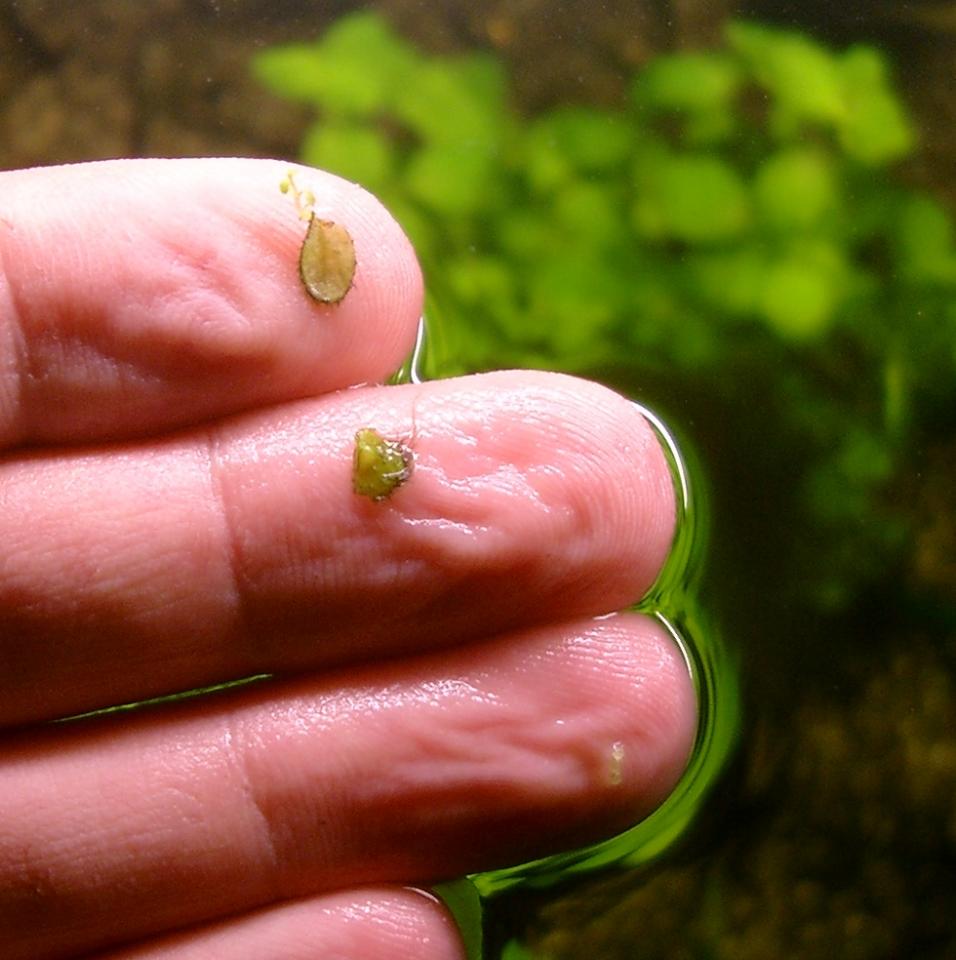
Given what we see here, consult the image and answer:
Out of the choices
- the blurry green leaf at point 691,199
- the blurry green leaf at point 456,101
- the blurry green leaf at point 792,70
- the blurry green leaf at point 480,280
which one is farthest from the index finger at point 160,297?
the blurry green leaf at point 792,70

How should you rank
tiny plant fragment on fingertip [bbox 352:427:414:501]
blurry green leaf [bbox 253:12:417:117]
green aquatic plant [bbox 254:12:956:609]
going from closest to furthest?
tiny plant fragment on fingertip [bbox 352:427:414:501], green aquatic plant [bbox 254:12:956:609], blurry green leaf [bbox 253:12:417:117]

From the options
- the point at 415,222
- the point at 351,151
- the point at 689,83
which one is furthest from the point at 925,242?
the point at 351,151

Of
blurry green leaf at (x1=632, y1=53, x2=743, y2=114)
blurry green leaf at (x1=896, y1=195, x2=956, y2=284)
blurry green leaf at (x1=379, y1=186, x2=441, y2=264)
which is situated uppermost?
blurry green leaf at (x1=632, y1=53, x2=743, y2=114)

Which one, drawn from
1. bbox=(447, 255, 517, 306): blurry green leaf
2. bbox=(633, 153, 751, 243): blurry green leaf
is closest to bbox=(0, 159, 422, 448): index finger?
bbox=(447, 255, 517, 306): blurry green leaf

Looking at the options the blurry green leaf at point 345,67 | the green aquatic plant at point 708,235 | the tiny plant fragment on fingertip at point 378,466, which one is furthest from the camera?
the blurry green leaf at point 345,67

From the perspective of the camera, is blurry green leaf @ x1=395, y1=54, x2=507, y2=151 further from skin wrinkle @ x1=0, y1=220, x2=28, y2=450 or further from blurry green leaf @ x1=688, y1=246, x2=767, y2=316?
skin wrinkle @ x1=0, y1=220, x2=28, y2=450

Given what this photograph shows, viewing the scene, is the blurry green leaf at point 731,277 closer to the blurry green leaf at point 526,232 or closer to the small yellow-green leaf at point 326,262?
the blurry green leaf at point 526,232

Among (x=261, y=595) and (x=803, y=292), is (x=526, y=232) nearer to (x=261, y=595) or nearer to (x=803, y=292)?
(x=803, y=292)
